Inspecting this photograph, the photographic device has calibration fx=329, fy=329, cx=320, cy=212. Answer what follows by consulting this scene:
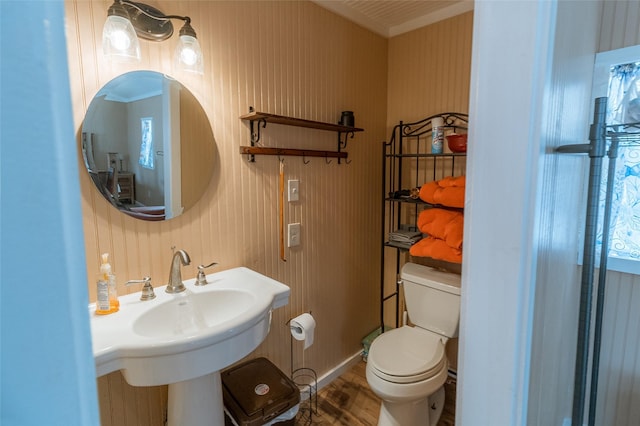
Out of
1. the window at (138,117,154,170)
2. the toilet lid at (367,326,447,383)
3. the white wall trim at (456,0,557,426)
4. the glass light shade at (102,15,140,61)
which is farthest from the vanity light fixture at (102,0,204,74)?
the toilet lid at (367,326,447,383)

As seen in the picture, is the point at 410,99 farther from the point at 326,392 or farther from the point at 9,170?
the point at 9,170

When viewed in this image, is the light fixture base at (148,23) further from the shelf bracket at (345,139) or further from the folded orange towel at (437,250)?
the folded orange towel at (437,250)

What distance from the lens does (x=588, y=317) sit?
0.93m

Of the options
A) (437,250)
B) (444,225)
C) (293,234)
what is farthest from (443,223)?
(293,234)

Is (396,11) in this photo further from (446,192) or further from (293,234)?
(293,234)

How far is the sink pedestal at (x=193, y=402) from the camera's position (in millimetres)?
1261

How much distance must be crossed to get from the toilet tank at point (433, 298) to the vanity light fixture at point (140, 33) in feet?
5.44

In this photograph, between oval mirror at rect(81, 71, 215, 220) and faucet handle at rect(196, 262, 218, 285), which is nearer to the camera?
oval mirror at rect(81, 71, 215, 220)

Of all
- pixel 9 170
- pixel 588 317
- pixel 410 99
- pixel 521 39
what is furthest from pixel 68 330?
pixel 410 99

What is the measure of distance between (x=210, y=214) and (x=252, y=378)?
836 millimetres

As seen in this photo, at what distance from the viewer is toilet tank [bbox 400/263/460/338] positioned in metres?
1.91

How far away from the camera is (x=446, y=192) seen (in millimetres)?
1878

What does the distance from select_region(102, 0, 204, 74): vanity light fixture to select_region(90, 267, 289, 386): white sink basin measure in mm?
934

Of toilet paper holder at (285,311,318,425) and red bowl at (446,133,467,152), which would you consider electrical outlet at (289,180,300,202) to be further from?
red bowl at (446,133,467,152)
